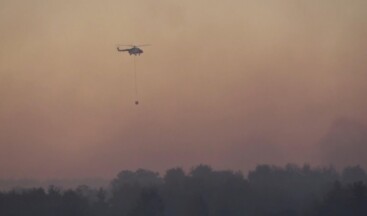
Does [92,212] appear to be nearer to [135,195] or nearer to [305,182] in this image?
[135,195]

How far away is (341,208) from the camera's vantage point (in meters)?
94.9

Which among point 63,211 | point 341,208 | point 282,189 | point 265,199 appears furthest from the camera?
point 282,189

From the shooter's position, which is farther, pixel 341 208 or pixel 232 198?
pixel 232 198

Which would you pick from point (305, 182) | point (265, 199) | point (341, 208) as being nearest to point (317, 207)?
point (341, 208)

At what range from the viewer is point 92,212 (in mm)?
105438

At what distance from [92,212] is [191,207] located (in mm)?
10672

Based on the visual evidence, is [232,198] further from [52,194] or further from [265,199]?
[52,194]

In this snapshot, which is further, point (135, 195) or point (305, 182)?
point (305, 182)

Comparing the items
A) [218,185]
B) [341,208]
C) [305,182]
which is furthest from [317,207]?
[305,182]

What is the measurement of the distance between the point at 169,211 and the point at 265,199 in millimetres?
11816

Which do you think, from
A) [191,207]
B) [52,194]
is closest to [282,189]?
[191,207]

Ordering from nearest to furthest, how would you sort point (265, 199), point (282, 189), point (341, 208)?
1. point (341, 208)
2. point (265, 199)
3. point (282, 189)

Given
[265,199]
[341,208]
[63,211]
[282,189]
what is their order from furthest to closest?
1. [282,189]
2. [265,199]
3. [63,211]
4. [341,208]

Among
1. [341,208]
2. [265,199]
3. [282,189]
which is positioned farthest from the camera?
[282,189]
